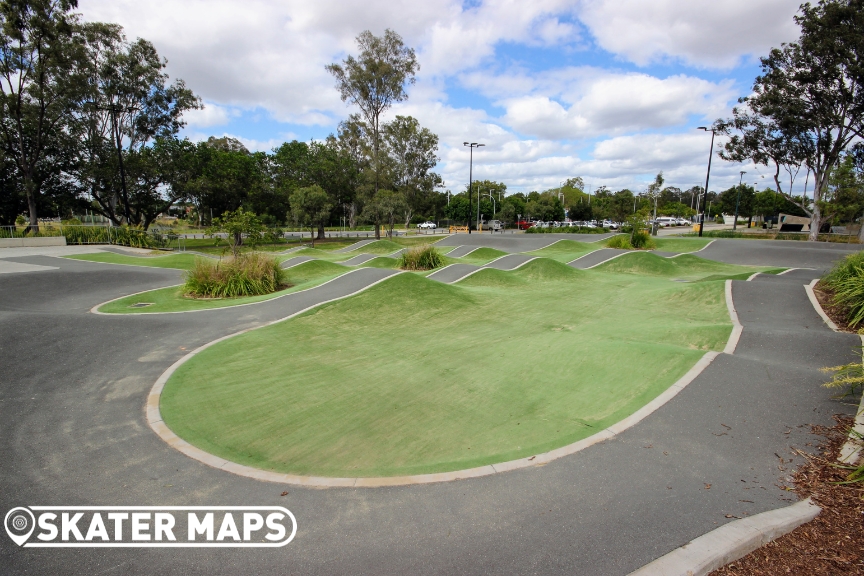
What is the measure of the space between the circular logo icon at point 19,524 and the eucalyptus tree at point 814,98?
40.3 m

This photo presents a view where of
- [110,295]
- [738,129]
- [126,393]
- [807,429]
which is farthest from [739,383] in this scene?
[738,129]

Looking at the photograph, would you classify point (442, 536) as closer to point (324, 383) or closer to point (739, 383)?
point (324, 383)

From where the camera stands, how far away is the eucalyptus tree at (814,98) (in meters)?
26.9

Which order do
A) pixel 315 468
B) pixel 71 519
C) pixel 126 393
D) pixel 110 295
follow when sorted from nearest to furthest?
pixel 71 519 → pixel 315 468 → pixel 126 393 → pixel 110 295

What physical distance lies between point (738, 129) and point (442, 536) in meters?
41.8

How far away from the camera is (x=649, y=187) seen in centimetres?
5594

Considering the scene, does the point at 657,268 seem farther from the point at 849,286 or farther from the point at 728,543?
the point at 728,543

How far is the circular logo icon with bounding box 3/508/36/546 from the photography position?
286cm

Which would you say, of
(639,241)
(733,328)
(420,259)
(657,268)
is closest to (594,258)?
(657,268)

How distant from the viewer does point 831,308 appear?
26.7 feet

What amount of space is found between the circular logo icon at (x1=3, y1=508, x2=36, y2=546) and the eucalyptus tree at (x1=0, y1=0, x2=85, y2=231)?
99.3 feet

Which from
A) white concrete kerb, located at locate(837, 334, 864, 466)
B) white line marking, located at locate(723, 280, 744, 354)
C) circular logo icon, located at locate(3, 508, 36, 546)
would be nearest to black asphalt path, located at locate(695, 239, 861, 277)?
white line marking, located at locate(723, 280, 744, 354)

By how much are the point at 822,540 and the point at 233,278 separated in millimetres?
12508

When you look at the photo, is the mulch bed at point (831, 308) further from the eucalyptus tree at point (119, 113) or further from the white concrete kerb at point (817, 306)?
the eucalyptus tree at point (119, 113)
